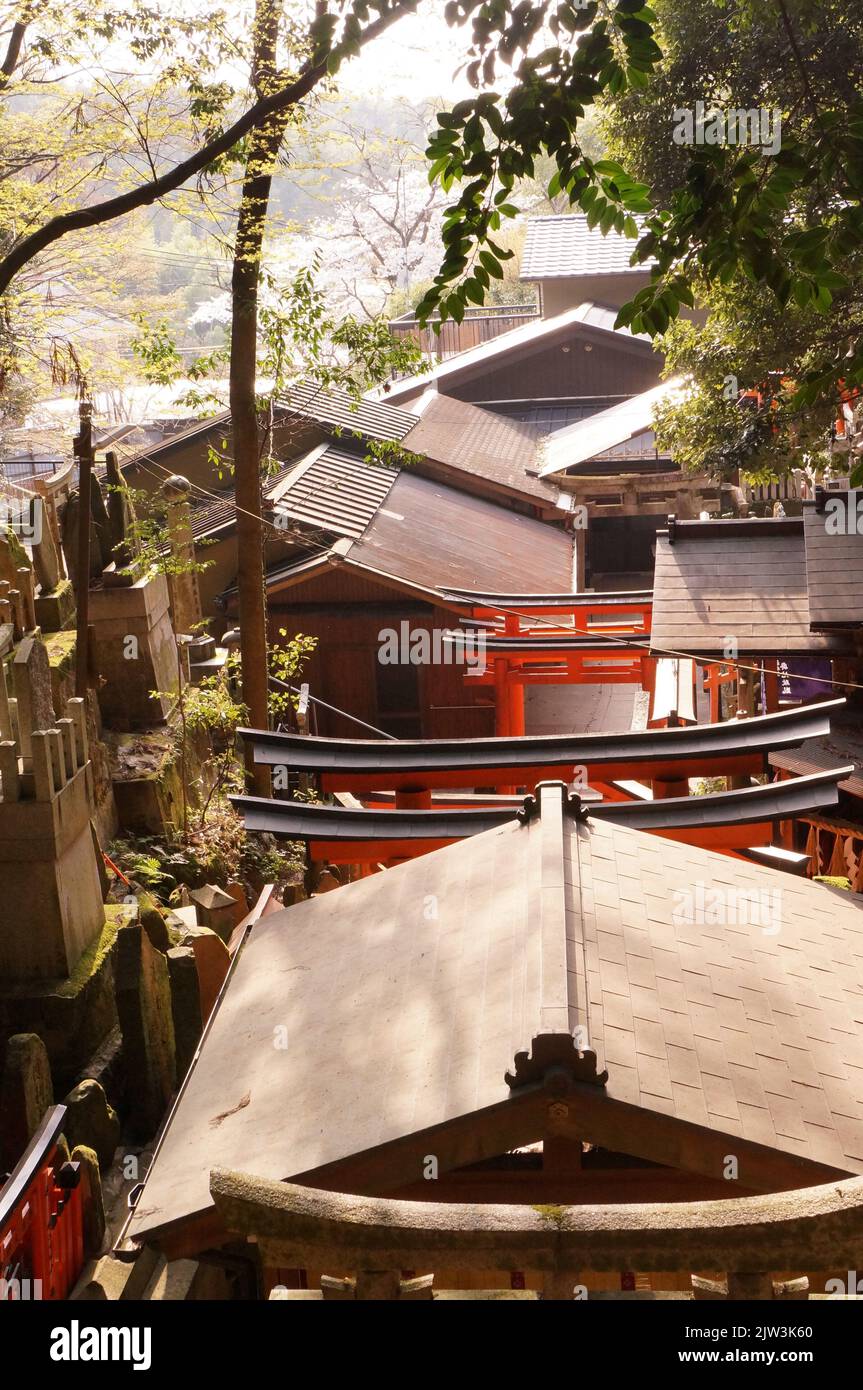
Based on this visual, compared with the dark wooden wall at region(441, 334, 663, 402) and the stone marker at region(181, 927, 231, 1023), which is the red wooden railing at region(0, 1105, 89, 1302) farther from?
the dark wooden wall at region(441, 334, 663, 402)

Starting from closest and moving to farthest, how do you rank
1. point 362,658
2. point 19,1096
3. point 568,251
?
point 19,1096 < point 362,658 < point 568,251

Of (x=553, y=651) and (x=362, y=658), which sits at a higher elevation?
(x=553, y=651)

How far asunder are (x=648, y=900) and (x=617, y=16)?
3.48 meters

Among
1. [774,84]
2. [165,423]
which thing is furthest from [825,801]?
[165,423]

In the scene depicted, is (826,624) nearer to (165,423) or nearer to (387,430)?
(387,430)

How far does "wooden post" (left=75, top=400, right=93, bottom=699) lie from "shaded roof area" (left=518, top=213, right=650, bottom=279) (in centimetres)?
2668

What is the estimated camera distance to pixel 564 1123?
3820 mm

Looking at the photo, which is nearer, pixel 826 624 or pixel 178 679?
pixel 826 624

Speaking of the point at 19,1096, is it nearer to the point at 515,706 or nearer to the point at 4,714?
the point at 4,714

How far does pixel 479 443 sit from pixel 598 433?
325 centimetres

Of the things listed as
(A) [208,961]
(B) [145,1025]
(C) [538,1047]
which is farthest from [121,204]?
(C) [538,1047]

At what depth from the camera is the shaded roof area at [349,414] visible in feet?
80.5

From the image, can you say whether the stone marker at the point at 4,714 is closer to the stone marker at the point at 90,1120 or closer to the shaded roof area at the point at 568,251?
the stone marker at the point at 90,1120

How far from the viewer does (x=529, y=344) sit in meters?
33.2
